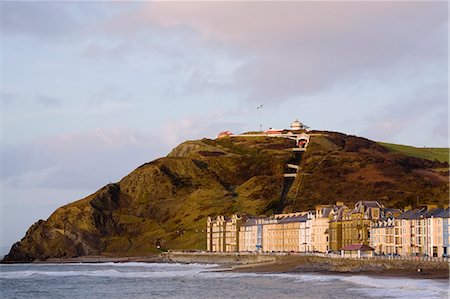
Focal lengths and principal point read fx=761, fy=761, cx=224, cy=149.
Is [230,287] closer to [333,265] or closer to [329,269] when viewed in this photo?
[329,269]

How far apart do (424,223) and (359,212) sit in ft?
69.5

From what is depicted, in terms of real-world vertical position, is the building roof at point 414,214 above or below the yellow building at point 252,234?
above

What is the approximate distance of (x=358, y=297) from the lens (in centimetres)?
6172

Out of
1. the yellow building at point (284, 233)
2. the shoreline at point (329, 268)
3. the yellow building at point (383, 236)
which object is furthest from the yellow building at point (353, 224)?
the yellow building at point (284, 233)

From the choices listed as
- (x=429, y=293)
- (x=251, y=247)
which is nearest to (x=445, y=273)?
(x=429, y=293)

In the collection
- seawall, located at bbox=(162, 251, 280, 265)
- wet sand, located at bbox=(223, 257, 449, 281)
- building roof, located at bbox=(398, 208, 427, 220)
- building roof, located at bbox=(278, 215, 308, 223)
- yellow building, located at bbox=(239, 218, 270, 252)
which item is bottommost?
seawall, located at bbox=(162, 251, 280, 265)

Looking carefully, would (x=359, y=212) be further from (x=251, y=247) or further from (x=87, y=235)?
(x=87, y=235)

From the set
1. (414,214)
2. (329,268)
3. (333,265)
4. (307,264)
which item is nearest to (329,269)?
(329,268)

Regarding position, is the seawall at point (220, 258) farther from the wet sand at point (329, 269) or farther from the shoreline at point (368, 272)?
the shoreline at point (368, 272)

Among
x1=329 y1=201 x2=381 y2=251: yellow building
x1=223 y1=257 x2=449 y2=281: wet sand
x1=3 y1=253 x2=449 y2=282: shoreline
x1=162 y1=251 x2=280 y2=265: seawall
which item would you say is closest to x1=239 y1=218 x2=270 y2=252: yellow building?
x1=162 y1=251 x2=280 y2=265: seawall

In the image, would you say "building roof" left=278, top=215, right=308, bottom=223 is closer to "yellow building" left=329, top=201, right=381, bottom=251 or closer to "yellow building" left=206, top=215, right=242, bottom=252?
"yellow building" left=329, top=201, right=381, bottom=251

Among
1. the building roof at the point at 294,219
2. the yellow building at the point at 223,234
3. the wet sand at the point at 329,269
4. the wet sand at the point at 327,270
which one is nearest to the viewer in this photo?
the wet sand at the point at 327,270

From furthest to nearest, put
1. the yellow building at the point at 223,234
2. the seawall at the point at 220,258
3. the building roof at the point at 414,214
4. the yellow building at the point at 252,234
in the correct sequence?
1. the yellow building at the point at 223,234
2. the yellow building at the point at 252,234
3. the seawall at the point at 220,258
4. the building roof at the point at 414,214

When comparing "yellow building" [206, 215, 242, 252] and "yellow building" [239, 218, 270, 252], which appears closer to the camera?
"yellow building" [239, 218, 270, 252]
